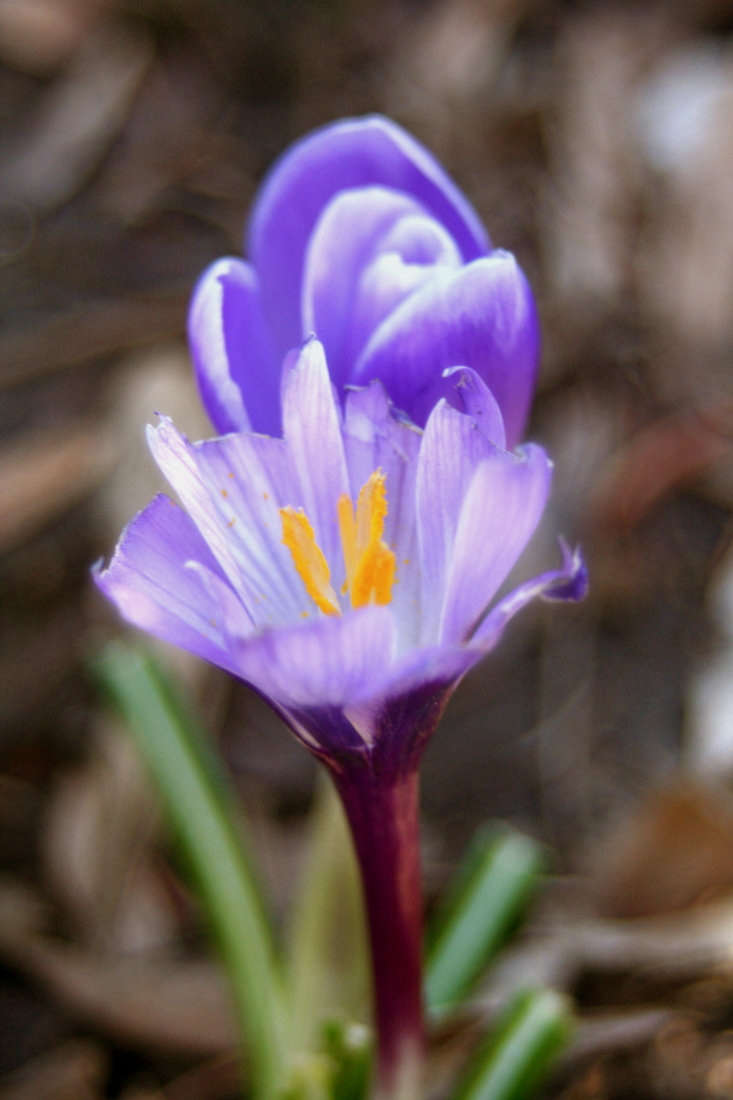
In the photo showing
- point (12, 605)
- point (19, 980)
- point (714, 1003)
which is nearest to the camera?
point (714, 1003)

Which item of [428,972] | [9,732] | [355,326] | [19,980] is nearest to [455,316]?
[355,326]

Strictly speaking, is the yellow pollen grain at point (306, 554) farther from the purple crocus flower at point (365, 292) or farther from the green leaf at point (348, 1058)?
the green leaf at point (348, 1058)

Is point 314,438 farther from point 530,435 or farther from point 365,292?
point 530,435

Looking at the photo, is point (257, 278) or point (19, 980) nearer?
point (257, 278)

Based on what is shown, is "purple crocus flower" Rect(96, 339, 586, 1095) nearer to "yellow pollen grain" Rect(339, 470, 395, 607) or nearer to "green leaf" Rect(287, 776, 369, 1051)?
"yellow pollen grain" Rect(339, 470, 395, 607)

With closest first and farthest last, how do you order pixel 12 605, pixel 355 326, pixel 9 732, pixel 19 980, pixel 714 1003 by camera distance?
pixel 355 326, pixel 714 1003, pixel 19 980, pixel 9 732, pixel 12 605

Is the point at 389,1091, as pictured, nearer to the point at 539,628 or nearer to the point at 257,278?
the point at 257,278

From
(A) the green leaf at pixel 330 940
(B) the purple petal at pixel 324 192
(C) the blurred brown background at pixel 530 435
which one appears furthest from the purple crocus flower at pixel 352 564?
(C) the blurred brown background at pixel 530 435
